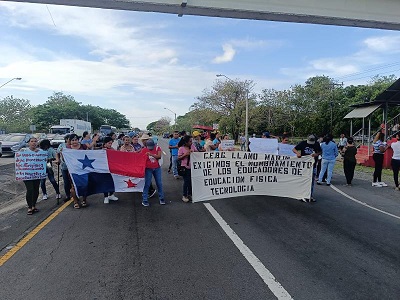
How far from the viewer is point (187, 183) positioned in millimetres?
8555

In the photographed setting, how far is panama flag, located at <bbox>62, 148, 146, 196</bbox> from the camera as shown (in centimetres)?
803

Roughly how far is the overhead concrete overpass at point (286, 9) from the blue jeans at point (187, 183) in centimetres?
393

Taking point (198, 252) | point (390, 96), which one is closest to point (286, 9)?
point (198, 252)

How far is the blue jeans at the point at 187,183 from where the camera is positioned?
837cm

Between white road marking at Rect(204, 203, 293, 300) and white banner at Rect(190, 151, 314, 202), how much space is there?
6.22ft

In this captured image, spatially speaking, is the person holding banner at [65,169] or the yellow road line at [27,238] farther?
the person holding banner at [65,169]

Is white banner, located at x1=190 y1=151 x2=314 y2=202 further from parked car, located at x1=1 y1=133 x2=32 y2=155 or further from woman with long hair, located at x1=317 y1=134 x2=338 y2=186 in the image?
parked car, located at x1=1 y1=133 x2=32 y2=155

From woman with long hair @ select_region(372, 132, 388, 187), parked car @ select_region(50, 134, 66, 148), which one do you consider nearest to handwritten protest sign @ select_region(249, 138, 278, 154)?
woman with long hair @ select_region(372, 132, 388, 187)

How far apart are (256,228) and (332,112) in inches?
2165

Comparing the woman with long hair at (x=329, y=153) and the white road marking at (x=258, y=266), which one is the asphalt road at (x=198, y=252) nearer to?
the white road marking at (x=258, y=266)

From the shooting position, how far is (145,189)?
8094 mm

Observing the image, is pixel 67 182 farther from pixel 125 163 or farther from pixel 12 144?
pixel 12 144

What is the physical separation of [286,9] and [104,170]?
6074 mm

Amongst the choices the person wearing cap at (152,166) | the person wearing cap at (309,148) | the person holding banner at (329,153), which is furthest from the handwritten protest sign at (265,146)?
the person wearing cap at (152,166)
